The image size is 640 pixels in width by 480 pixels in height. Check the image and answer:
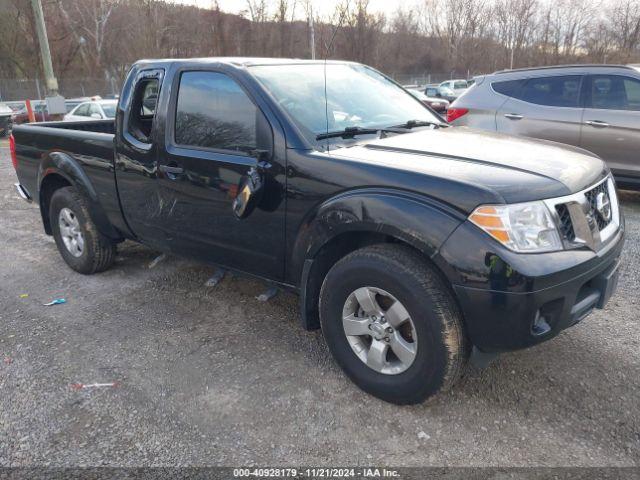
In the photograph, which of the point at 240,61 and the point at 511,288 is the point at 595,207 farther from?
the point at 240,61

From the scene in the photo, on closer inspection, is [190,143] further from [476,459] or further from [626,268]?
[626,268]

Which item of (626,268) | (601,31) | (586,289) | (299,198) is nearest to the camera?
(586,289)

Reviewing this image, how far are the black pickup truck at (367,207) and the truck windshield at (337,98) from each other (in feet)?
0.05

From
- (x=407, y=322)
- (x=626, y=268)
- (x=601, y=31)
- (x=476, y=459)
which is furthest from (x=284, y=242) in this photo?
(x=601, y=31)

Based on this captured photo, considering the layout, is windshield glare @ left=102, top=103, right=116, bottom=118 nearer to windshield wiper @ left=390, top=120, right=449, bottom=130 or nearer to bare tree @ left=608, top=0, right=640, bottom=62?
windshield wiper @ left=390, top=120, right=449, bottom=130

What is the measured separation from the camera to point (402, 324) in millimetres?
2693

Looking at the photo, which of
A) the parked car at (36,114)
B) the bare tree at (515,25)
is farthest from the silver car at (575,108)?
the bare tree at (515,25)

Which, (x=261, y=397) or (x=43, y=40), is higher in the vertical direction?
(x=43, y=40)

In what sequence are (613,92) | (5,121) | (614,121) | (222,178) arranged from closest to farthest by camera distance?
(222,178) < (614,121) < (613,92) < (5,121)

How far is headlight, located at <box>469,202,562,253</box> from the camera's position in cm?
232

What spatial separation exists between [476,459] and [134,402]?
1792 mm

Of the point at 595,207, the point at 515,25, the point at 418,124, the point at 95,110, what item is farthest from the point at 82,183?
the point at 515,25

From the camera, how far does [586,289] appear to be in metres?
2.62

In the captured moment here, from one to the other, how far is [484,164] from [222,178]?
5.14ft
